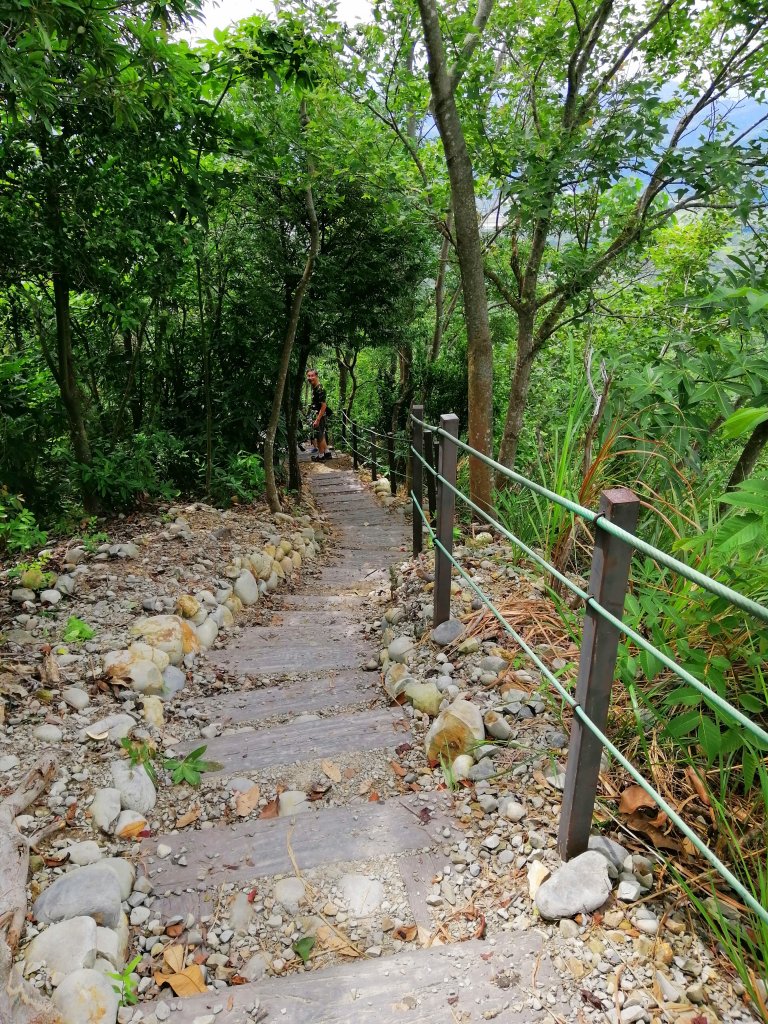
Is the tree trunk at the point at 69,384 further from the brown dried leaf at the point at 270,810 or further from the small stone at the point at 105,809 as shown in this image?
the brown dried leaf at the point at 270,810

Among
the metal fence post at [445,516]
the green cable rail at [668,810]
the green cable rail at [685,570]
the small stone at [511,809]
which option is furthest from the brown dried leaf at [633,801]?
the metal fence post at [445,516]

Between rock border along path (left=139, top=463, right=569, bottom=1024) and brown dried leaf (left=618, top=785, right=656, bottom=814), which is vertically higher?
brown dried leaf (left=618, top=785, right=656, bottom=814)

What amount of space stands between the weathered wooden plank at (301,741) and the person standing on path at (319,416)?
799 cm

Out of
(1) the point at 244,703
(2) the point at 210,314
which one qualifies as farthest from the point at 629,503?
(2) the point at 210,314

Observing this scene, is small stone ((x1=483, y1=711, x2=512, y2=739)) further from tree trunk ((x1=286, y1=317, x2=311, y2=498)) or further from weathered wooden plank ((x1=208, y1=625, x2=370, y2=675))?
tree trunk ((x1=286, y1=317, x2=311, y2=498))

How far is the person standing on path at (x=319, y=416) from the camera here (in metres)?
10.3

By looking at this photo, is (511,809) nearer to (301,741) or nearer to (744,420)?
(301,741)

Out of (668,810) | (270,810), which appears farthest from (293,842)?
(668,810)

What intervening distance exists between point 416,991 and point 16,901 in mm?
1006

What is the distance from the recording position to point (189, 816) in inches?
83.7

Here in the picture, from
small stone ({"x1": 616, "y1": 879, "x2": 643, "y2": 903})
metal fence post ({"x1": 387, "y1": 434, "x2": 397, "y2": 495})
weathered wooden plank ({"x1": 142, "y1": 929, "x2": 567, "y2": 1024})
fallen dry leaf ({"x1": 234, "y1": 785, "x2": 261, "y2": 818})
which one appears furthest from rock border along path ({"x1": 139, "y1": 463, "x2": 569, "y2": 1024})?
metal fence post ({"x1": 387, "y1": 434, "x2": 397, "y2": 495})

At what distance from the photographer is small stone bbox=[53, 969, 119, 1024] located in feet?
4.33

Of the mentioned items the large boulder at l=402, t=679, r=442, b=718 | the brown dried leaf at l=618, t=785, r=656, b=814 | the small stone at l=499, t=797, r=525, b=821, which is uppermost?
the brown dried leaf at l=618, t=785, r=656, b=814

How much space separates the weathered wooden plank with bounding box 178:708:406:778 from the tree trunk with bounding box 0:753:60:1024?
60cm
